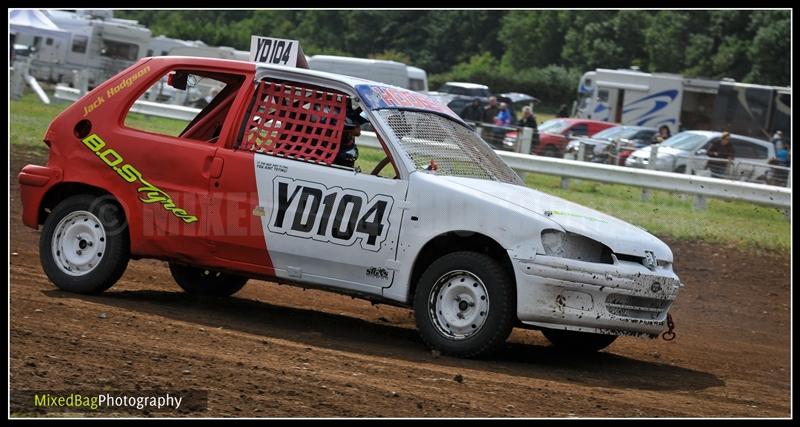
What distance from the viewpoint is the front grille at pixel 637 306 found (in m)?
6.86

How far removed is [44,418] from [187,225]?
300 centimetres

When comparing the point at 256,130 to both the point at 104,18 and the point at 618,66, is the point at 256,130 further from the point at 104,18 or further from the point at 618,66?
the point at 618,66

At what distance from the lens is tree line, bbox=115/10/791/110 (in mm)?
49281

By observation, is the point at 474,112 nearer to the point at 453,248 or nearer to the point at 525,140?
the point at 525,140

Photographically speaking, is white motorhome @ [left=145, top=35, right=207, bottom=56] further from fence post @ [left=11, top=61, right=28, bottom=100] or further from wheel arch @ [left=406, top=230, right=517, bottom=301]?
wheel arch @ [left=406, top=230, right=517, bottom=301]

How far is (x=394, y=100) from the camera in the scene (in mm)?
7676

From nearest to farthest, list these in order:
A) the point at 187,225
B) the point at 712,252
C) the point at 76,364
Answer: the point at 76,364, the point at 187,225, the point at 712,252

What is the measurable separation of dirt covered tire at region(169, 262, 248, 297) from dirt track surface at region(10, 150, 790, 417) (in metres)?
0.12

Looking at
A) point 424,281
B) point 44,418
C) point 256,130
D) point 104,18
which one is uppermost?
point 104,18

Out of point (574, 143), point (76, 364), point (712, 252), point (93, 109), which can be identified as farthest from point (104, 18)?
point (76, 364)

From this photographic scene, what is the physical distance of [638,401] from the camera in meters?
6.12

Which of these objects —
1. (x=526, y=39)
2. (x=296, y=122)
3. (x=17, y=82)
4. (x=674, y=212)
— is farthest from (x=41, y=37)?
(x=296, y=122)

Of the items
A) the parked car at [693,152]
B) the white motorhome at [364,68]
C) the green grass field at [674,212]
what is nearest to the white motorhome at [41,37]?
the white motorhome at [364,68]
